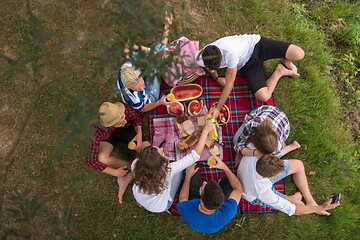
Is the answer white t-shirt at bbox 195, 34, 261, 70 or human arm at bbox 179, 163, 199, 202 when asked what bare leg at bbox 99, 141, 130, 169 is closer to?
human arm at bbox 179, 163, 199, 202

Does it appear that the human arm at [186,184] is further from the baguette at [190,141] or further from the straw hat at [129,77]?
the straw hat at [129,77]

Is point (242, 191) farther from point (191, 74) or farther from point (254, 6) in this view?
point (254, 6)

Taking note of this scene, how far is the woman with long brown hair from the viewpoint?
2871mm

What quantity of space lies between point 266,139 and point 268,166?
345mm

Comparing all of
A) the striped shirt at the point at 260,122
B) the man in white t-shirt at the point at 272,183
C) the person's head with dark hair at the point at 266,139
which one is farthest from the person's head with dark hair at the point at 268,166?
the striped shirt at the point at 260,122

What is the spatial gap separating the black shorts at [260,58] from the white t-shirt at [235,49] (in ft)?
0.31

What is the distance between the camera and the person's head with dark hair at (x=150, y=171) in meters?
2.86

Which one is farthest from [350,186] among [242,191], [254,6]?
[254,6]

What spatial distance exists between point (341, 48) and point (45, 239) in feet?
17.2

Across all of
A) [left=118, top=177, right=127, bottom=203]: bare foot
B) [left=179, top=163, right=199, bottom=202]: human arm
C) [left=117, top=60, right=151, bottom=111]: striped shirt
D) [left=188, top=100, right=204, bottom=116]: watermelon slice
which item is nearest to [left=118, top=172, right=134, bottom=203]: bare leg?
[left=118, top=177, right=127, bottom=203]: bare foot

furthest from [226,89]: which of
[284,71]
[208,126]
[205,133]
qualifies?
[284,71]

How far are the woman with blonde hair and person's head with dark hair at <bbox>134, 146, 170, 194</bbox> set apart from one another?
4.02 feet

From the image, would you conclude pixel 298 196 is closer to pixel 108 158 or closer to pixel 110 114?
pixel 108 158

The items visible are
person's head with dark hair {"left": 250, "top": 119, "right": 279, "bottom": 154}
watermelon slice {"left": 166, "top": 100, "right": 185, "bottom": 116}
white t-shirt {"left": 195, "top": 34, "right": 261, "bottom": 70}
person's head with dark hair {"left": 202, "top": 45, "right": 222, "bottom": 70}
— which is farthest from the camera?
watermelon slice {"left": 166, "top": 100, "right": 185, "bottom": 116}
